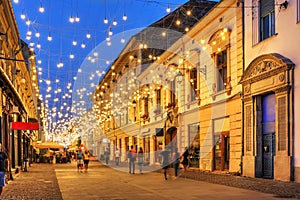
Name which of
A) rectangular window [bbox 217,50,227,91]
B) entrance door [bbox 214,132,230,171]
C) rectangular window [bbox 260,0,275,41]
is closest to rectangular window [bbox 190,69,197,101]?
rectangular window [bbox 217,50,227,91]

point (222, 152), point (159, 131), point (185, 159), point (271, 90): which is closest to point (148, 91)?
point (159, 131)

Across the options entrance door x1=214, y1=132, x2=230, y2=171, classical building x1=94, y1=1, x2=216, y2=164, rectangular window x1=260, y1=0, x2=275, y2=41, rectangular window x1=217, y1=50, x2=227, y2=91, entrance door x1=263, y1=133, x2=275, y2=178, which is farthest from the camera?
classical building x1=94, y1=1, x2=216, y2=164

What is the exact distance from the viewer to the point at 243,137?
67.3 feet

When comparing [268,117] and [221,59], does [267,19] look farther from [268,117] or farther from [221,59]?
[221,59]

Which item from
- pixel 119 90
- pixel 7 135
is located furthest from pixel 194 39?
pixel 119 90

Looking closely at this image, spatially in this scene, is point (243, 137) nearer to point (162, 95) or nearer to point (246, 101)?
point (246, 101)

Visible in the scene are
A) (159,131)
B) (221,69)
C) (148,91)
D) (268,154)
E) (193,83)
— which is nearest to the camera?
(268,154)

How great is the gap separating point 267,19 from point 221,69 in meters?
5.23

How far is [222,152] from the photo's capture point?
23.3 metres

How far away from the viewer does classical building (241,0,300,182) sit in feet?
55.1

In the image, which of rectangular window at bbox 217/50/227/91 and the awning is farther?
the awning

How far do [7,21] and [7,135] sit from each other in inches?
251

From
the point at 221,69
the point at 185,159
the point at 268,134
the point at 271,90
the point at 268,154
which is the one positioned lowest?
the point at 185,159

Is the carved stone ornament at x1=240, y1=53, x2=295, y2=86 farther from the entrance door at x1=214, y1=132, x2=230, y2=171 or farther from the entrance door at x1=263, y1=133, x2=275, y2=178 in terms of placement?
the entrance door at x1=214, y1=132, x2=230, y2=171
